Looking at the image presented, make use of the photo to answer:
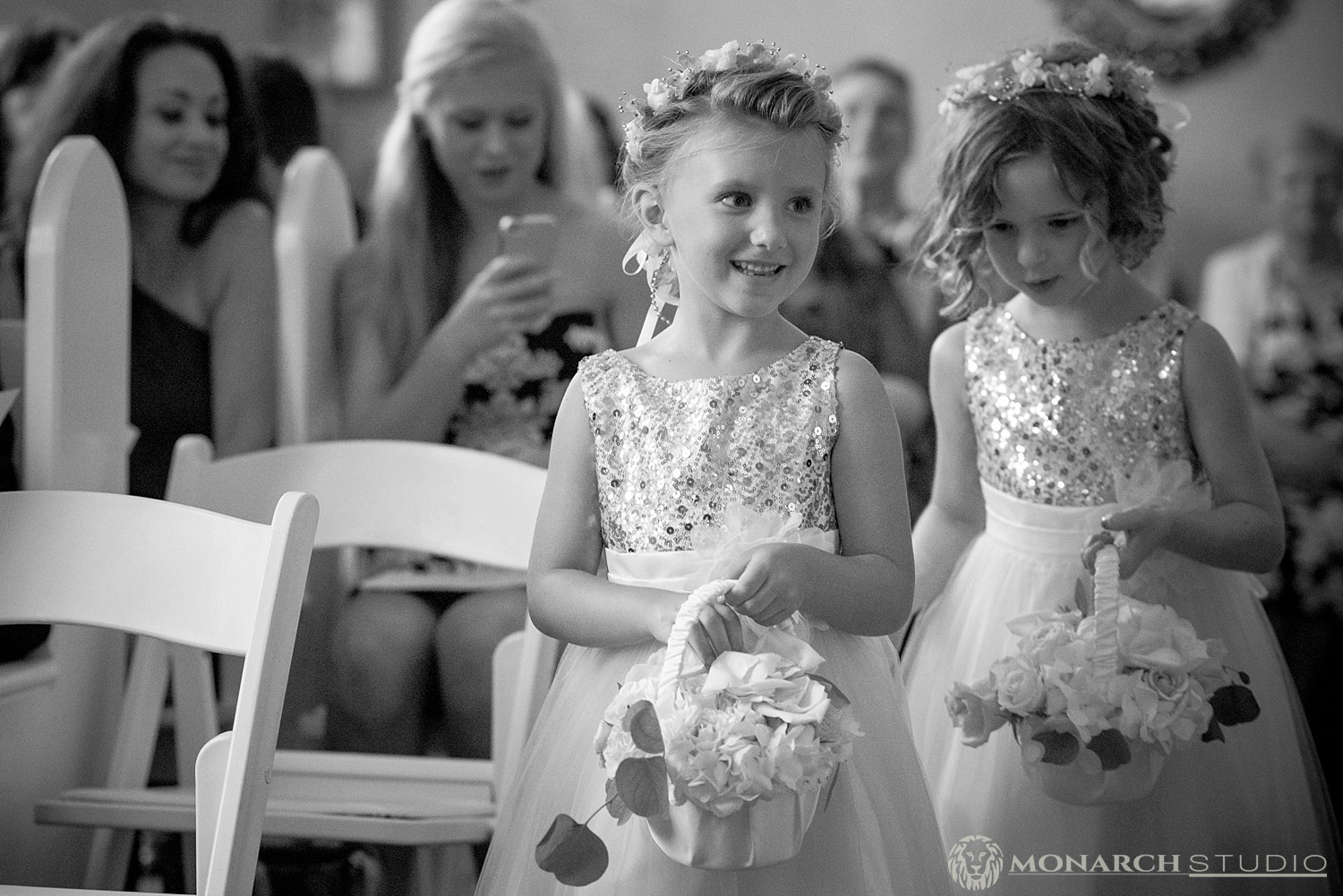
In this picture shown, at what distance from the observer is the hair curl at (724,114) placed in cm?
138

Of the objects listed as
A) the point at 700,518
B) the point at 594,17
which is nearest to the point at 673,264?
the point at 700,518

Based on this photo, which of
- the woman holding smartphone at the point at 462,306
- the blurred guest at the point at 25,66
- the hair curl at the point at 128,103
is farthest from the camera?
the blurred guest at the point at 25,66

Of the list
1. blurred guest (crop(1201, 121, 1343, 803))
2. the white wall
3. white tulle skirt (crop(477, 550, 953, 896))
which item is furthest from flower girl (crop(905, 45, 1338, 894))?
the white wall

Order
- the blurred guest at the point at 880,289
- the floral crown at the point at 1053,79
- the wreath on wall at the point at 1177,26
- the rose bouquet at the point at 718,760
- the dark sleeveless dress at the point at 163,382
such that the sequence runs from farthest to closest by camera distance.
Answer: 1. the wreath on wall at the point at 1177,26
2. the blurred guest at the point at 880,289
3. the dark sleeveless dress at the point at 163,382
4. the floral crown at the point at 1053,79
5. the rose bouquet at the point at 718,760

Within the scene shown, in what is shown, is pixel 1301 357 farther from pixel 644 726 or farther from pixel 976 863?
pixel 644 726

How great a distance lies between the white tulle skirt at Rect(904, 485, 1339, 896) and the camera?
1.56m

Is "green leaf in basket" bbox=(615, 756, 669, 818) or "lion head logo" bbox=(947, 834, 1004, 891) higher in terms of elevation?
"green leaf in basket" bbox=(615, 756, 669, 818)

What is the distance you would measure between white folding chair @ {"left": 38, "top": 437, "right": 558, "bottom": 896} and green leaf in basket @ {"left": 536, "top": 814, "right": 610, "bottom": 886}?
0.53m

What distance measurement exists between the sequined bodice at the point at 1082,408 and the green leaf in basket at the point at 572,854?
813 millimetres

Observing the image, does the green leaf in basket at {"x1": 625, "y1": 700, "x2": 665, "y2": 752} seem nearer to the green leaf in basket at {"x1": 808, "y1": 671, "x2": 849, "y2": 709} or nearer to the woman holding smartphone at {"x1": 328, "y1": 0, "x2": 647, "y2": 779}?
the green leaf in basket at {"x1": 808, "y1": 671, "x2": 849, "y2": 709}

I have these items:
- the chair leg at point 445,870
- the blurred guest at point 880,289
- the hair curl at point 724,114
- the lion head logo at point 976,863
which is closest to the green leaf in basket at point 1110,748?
the lion head logo at point 976,863

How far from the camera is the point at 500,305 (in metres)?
2.22

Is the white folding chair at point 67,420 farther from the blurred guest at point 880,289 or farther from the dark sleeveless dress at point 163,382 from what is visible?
the blurred guest at point 880,289

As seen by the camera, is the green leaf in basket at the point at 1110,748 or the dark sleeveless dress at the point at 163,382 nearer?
the green leaf in basket at the point at 1110,748
